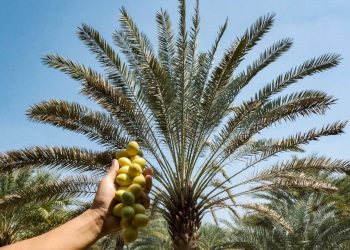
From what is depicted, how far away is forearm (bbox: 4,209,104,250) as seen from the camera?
209 centimetres

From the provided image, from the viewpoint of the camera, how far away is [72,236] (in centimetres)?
221

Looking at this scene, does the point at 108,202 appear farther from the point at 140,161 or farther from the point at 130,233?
the point at 140,161

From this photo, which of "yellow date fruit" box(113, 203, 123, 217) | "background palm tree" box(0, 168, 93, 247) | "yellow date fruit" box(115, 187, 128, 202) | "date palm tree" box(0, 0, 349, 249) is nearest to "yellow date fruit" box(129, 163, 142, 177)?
"yellow date fruit" box(115, 187, 128, 202)

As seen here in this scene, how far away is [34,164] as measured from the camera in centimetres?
976

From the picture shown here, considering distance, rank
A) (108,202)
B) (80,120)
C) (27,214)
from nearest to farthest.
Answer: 1. (108,202)
2. (80,120)
3. (27,214)

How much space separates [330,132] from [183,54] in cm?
369

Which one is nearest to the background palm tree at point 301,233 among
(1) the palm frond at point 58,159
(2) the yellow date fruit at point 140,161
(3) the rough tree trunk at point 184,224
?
(3) the rough tree trunk at point 184,224

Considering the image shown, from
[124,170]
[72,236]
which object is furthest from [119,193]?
[72,236]

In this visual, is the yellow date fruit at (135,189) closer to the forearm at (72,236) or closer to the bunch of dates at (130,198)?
the bunch of dates at (130,198)

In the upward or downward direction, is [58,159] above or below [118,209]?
above

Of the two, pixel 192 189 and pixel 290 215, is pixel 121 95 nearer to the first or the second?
pixel 192 189

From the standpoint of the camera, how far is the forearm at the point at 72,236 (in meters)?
2.09

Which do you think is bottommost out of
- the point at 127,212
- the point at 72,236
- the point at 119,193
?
the point at 72,236

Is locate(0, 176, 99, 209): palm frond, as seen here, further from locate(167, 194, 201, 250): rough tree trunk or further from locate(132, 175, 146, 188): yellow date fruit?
locate(132, 175, 146, 188): yellow date fruit
